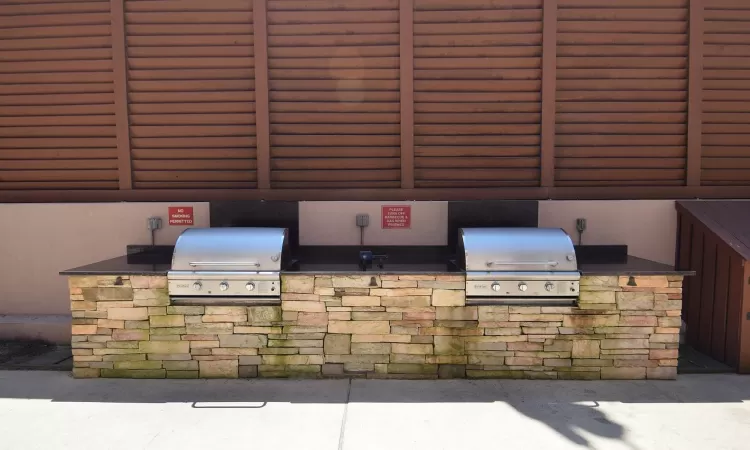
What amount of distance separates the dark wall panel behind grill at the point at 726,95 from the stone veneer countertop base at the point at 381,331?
1.91 m

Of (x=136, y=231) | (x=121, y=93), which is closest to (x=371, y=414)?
(x=136, y=231)

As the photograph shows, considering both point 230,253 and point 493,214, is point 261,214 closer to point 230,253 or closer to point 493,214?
point 230,253

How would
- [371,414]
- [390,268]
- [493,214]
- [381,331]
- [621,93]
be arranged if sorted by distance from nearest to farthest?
[371,414] → [381,331] → [390,268] → [493,214] → [621,93]

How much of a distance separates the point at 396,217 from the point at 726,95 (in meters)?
3.60

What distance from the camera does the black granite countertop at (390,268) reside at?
3.78 m

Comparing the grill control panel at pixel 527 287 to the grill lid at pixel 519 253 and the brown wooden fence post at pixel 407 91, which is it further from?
the brown wooden fence post at pixel 407 91

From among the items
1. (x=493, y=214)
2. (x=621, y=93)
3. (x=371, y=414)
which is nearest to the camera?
(x=371, y=414)

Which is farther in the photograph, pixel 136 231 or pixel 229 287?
pixel 136 231

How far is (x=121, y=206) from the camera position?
15.9 feet

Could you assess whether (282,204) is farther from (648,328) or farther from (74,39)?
(648,328)

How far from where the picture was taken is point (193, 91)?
188 inches

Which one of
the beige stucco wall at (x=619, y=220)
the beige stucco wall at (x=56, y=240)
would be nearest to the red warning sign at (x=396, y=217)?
the beige stucco wall at (x=619, y=220)

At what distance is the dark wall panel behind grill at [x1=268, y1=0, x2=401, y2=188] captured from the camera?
4.68 metres

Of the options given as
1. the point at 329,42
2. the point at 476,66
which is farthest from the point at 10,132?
the point at 476,66
